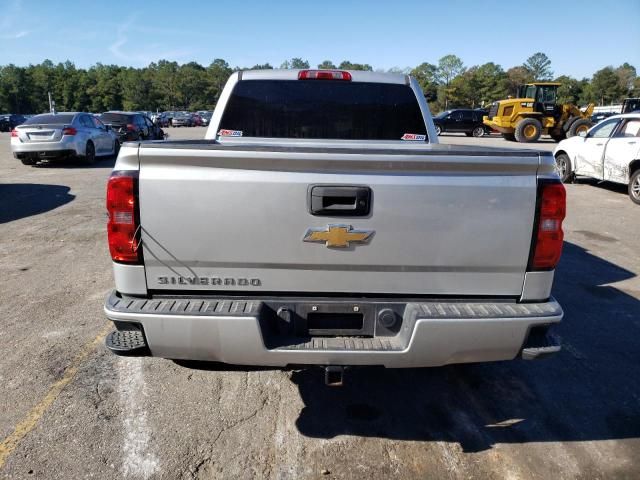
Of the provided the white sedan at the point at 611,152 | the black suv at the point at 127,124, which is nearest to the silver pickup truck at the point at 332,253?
the white sedan at the point at 611,152

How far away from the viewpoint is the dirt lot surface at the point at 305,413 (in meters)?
2.73

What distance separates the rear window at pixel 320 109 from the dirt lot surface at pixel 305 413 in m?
2.04

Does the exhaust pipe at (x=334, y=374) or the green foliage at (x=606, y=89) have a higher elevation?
the green foliage at (x=606, y=89)

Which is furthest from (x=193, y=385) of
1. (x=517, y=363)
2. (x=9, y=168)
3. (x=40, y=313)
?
(x=9, y=168)

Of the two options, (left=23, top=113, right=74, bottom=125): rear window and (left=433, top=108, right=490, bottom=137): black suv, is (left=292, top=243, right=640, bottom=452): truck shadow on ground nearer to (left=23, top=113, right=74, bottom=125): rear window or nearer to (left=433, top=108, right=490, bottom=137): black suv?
(left=23, top=113, right=74, bottom=125): rear window

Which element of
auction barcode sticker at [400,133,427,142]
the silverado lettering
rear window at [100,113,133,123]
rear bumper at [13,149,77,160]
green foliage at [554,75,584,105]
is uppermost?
green foliage at [554,75,584,105]

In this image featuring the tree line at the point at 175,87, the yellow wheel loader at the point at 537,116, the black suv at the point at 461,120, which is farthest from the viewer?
the tree line at the point at 175,87

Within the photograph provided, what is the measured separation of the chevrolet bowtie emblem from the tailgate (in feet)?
0.05

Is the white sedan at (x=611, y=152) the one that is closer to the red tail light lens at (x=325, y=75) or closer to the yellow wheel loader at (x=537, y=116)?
the red tail light lens at (x=325, y=75)

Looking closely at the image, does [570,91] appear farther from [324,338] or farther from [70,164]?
[324,338]

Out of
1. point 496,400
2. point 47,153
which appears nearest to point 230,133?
point 496,400

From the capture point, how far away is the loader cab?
26594 mm

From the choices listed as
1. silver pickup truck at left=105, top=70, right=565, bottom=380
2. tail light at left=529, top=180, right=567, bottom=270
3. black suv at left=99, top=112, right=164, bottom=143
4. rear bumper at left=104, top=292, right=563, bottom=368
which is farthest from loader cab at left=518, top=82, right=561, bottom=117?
rear bumper at left=104, top=292, right=563, bottom=368

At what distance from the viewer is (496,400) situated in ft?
11.1
